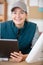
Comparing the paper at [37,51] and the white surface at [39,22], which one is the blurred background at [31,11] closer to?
the white surface at [39,22]

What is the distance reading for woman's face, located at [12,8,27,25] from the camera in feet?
4.28

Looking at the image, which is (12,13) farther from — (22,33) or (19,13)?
(22,33)

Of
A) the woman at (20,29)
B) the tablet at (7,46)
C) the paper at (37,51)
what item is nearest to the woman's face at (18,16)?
the woman at (20,29)

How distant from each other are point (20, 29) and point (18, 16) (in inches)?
4.0

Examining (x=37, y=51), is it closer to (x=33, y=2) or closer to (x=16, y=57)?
(x=16, y=57)

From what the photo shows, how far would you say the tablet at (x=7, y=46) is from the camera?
1064mm

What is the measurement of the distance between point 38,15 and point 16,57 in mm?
382

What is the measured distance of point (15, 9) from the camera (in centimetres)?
130

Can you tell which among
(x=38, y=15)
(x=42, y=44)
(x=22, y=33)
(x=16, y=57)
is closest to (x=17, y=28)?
(x=22, y=33)

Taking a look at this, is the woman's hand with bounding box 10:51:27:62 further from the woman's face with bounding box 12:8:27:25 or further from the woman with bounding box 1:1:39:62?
the woman's face with bounding box 12:8:27:25

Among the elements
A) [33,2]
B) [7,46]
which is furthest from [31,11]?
[7,46]

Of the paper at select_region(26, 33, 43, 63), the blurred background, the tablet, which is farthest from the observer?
the blurred background

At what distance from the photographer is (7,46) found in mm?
1067

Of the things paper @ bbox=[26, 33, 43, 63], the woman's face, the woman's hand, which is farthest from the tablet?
the woman's face
